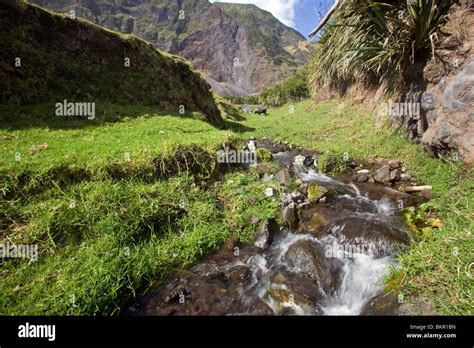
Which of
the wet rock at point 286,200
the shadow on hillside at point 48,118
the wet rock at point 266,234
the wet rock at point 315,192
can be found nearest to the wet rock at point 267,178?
the wet rock at point 286,200

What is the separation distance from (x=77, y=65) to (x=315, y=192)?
14.5m

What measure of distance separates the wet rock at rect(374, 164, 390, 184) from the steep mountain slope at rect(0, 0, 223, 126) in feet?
43.8

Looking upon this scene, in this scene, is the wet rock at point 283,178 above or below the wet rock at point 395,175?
below

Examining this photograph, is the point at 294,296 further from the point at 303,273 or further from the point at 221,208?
the point at 221,208

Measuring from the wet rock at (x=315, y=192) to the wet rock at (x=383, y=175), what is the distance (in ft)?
7.69

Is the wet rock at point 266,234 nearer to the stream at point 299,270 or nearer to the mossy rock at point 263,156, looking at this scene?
the stream at point 299,270

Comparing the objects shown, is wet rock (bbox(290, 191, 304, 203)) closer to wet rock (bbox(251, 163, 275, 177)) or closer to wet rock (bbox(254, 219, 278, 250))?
wet rock (bbox(254, 219, 278, 250))

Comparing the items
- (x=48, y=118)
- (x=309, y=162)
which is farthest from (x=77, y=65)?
(x=309, y=162)

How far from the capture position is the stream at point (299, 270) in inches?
190

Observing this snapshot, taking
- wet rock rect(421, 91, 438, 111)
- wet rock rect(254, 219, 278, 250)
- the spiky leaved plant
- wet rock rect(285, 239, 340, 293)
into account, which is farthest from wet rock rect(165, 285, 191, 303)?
wet rock rect(421, 91, 438, 111)

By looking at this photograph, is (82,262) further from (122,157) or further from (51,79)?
(51,79)

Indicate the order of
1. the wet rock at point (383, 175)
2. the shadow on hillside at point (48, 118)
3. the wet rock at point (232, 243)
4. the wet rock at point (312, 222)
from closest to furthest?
the wet rock at point (232, 243) → the wet rock at point (312, 222) → the wet rock at point (383, 175) → the shadow on hillside at point (48, 118)

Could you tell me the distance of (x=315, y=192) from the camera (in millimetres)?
8359
